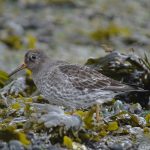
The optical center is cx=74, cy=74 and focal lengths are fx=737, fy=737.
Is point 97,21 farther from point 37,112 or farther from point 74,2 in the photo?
point 37,112

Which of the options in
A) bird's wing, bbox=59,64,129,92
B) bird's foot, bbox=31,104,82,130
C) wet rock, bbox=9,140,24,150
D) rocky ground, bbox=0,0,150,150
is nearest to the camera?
wet rock, bbox=9,140,24,150


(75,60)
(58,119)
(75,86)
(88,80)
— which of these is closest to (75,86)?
(75,86)

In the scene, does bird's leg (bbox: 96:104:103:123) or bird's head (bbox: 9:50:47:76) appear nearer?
bird's leg (bbox: 96:104:103:123)

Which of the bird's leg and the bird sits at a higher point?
the bird

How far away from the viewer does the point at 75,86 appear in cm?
929

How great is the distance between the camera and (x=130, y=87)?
9320 mm

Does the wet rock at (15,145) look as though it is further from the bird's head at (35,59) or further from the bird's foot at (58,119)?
the bird's head at (35,59)

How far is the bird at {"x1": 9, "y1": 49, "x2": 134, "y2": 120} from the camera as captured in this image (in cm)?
913

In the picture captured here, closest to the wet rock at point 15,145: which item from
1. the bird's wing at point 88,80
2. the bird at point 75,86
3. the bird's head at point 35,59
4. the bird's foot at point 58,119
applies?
the bird's foot at point 58,119

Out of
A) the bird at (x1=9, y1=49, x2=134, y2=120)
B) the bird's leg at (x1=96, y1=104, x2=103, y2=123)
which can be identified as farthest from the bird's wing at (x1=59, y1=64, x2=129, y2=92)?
the bird's leg at (x1=96, y1=104, x2=103, y2=123)

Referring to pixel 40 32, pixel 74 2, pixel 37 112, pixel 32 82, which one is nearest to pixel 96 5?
pixel 74 2

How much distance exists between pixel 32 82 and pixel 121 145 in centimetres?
315

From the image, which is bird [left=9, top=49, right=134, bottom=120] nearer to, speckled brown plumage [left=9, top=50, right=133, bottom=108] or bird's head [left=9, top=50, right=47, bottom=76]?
speckled brown plumage [left=9, top=50, right=133, bottom=108]

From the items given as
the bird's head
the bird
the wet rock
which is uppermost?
the bird's head
